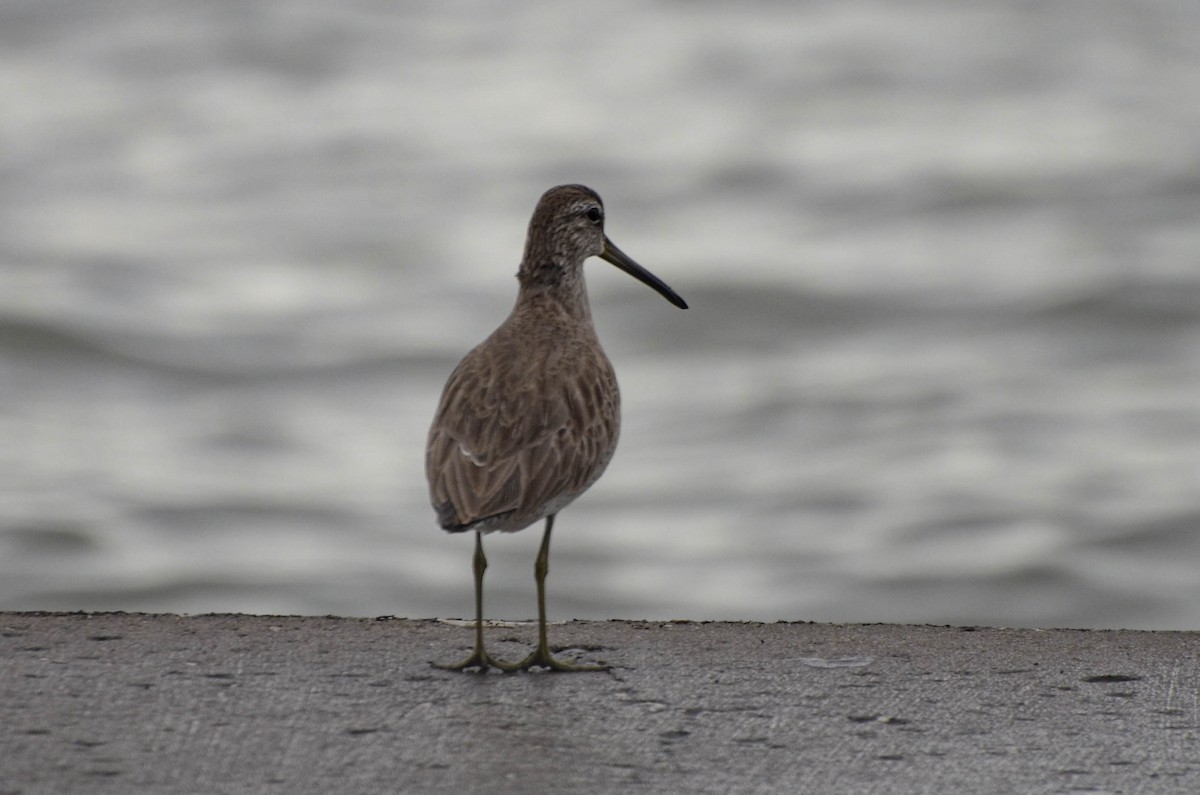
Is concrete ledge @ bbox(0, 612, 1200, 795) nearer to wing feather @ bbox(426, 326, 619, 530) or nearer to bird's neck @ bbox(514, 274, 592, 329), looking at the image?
wing feather @ bbox(426, 326, 619, 530)

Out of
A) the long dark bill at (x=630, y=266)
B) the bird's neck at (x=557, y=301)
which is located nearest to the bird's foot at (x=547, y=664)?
the bird's neck at (x=557, y=301)

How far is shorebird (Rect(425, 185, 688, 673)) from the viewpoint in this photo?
5.49m

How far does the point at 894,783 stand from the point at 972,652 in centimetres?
130

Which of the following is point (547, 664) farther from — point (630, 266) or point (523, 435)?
point (630, 266)

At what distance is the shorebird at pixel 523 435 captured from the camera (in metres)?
5.49

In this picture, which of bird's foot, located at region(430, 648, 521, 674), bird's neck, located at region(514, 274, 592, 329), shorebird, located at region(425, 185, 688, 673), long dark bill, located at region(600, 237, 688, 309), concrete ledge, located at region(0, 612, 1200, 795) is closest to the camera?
concrete ledge, located at region(0, 612, 1200, 795)

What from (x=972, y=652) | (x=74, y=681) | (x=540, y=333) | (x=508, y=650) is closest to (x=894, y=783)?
(x=972, y=652)


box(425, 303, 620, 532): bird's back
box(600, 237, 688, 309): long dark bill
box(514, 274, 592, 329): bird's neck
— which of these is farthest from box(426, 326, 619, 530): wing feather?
box(600, 237, 688, 309): long dark bill

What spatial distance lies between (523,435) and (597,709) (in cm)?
119

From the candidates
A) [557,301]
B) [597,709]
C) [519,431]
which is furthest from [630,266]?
[597,709]

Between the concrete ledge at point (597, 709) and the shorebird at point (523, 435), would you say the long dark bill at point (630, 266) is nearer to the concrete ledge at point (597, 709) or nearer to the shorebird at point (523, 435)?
the shorebird at point (523, 435)

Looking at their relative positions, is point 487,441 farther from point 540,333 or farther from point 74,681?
point 74,681

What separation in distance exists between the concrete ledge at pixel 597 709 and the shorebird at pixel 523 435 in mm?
324

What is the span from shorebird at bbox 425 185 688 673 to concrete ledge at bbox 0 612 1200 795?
0.32 m
